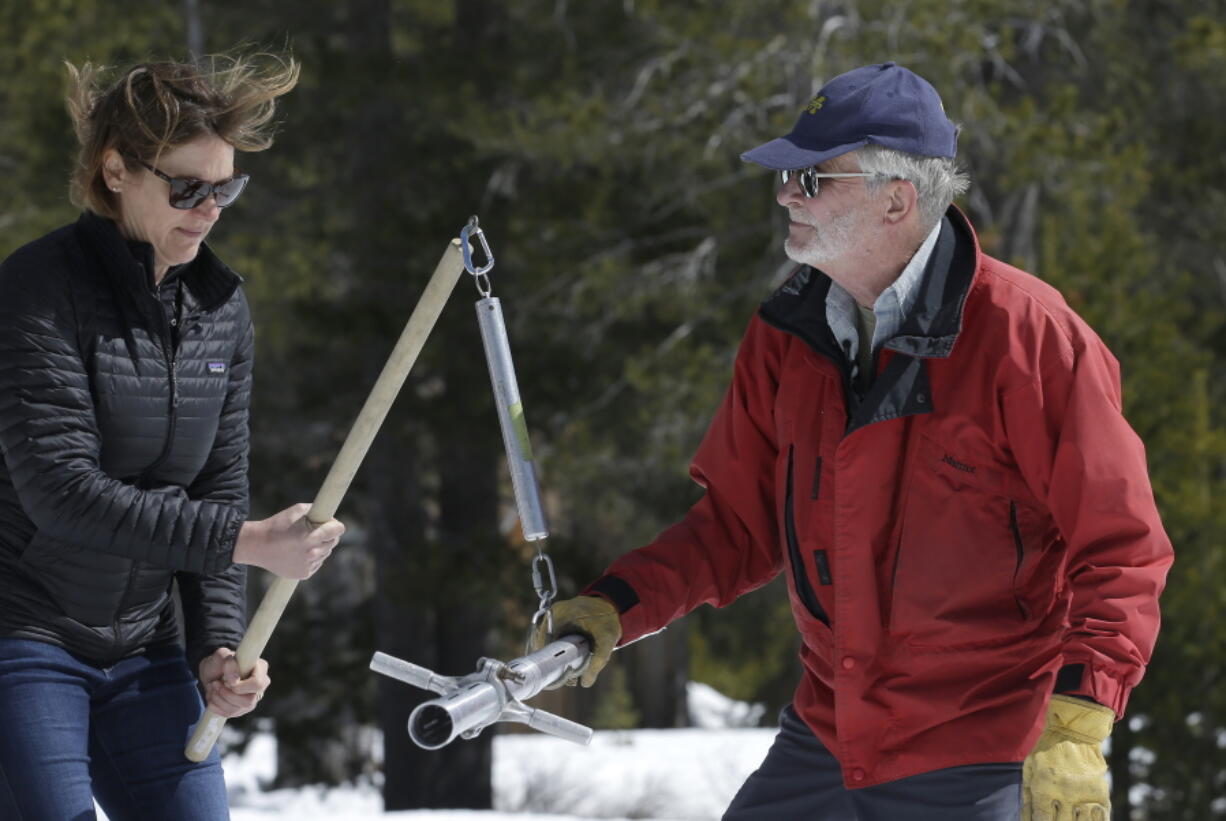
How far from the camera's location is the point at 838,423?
2.75m

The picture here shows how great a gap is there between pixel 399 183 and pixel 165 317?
9393 mm

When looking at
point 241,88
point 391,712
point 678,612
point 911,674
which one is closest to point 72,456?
point 241,88

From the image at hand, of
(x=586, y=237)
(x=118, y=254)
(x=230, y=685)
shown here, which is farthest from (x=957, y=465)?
(x=586, y=237)

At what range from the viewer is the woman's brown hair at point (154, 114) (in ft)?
8.74

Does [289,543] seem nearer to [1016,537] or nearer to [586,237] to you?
[1016,537]

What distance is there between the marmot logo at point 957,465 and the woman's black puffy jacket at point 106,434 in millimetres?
1067

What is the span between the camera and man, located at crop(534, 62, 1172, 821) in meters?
2.45

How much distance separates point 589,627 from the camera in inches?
114

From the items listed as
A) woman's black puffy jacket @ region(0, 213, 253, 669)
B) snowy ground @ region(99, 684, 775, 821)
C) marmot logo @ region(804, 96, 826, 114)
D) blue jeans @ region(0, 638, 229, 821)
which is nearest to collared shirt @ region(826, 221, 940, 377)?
marmot logo @ region(804, 96, 826, 114)

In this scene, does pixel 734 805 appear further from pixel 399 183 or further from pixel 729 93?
pixel 399 183

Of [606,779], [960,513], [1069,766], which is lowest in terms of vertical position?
[606,779]

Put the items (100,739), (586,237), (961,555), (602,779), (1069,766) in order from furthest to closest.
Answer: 1. (602,779)
2. (586,237)
3. (100,739)
4. (961,555)
5. (1069,766)

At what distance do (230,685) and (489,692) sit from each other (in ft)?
1.73

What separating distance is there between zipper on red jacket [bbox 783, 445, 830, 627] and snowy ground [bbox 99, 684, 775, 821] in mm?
9350
